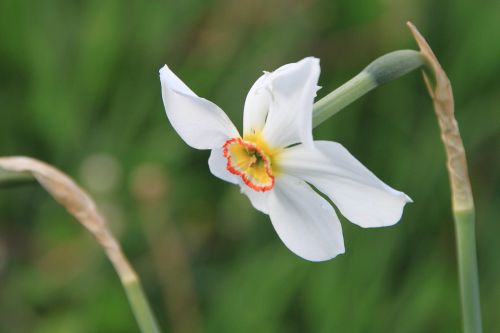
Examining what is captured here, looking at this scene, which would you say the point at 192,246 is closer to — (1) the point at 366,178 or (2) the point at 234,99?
(2) the point at 234,99

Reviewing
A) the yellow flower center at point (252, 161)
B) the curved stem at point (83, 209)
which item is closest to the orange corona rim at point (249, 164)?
the yellow flower center at point (252, 161)

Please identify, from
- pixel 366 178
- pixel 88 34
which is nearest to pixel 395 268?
pixel 88 34

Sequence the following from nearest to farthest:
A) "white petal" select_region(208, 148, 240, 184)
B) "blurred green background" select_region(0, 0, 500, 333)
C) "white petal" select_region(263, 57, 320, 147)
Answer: "white petal" select_region(263, 57, 320, 147)
"white petal" select_region(208, 148, 240, 184)
"blurred green background" select_region(0, 0, 500, 333)

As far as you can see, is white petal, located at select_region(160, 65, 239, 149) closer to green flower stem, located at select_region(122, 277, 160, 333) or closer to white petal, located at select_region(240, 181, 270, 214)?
white petal, located at select_region(240, 181, 270, 214)

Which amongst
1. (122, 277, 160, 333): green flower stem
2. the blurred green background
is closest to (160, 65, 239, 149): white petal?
(122, 277, 160, 333): green flower stem

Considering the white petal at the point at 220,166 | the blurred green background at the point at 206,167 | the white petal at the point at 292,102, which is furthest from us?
the blurred green background at the point at 206,167

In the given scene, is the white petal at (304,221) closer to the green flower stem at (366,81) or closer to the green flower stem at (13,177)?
the green flower stem at (366,81)
